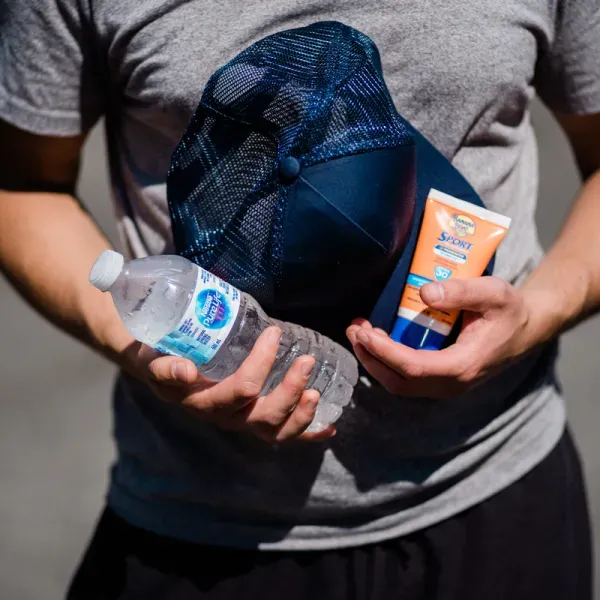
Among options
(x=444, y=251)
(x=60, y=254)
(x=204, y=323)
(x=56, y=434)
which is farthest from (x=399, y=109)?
(x=56, y=434)

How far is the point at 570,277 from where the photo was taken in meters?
1.27

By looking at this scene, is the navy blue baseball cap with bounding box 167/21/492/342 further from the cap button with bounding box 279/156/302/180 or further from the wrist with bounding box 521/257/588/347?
the wrist with bounding box 521/257/588/347

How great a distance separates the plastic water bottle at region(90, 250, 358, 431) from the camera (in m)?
0.97

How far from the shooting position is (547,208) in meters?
3.82

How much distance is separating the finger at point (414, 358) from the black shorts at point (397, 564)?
0.40m

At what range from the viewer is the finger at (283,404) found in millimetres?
996

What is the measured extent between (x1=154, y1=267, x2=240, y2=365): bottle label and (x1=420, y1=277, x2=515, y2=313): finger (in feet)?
0.82

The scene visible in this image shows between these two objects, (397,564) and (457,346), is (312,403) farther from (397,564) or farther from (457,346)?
(397,564)

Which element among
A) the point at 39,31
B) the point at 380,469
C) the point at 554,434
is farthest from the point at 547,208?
the point at 39,31

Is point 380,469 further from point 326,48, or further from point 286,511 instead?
point 326,48

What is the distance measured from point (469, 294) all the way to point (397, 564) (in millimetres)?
547

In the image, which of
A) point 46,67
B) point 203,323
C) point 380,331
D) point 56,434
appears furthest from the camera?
point 56,434

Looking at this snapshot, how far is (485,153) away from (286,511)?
639 millimetres

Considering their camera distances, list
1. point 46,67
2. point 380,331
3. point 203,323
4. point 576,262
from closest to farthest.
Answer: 1. point 203,323
2. point 380,331
3. point 46,67
4. point 576,262
